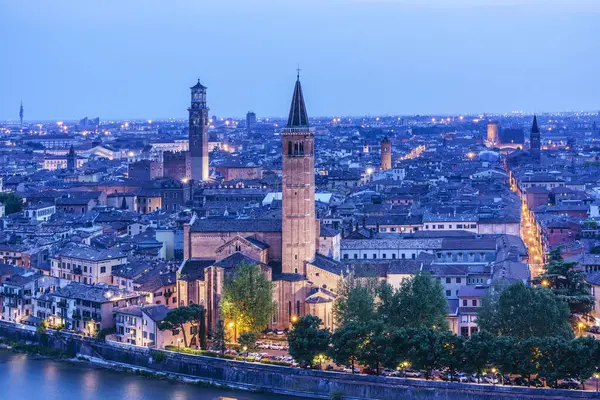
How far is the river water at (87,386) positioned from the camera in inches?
862

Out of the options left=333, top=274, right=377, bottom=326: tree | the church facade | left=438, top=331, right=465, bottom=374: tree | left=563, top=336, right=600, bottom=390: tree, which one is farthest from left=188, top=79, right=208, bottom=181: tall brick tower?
left=563, top=336, right=600, bottom=390: tree

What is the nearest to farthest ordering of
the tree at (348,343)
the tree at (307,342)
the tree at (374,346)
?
1. the tree at (374,346)
2. the tree at (348,343)
3. the tree at (307,342)

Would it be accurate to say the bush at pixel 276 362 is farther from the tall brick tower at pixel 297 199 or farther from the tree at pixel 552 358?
the tree at pixel 552 358

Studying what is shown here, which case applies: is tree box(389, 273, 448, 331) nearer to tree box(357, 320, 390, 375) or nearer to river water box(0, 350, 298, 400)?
tree box(357, 320, 390, 375)

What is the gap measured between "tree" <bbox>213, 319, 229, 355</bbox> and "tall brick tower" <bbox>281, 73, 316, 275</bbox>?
3.11 m

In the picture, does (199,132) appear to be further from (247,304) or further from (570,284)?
(570,284)

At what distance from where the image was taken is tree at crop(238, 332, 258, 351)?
76.2ft

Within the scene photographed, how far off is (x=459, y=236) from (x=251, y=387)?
1253 centimetres

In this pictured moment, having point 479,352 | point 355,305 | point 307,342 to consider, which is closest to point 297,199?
point 355,305

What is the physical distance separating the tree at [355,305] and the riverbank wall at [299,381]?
1726 mm

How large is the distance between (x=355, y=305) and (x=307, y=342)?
1.91 meters

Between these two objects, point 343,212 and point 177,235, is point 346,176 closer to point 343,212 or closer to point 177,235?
point 343,212

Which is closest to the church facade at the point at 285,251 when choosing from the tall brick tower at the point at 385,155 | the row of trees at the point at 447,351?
the row of trees at the point at 447,351

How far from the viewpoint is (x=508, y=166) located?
77625 mm
